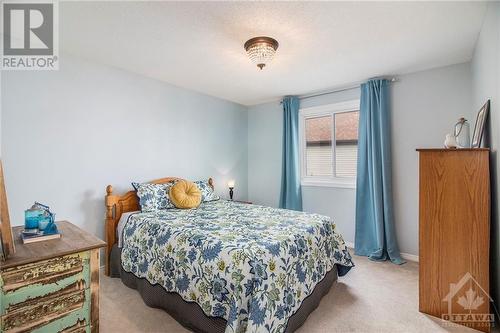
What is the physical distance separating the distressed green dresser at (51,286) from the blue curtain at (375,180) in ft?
10.5

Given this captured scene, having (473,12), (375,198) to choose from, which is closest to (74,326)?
(375,198)

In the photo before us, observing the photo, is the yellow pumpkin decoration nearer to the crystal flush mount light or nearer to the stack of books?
the stack of books

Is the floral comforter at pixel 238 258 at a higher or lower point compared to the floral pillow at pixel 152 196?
lower

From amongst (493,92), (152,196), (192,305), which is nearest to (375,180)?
(493,92)

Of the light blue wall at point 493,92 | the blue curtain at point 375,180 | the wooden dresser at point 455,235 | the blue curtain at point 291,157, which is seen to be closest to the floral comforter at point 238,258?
the wooden dresser at point 455,235

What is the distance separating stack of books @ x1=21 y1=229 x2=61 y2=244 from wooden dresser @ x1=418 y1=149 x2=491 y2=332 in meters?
2.75

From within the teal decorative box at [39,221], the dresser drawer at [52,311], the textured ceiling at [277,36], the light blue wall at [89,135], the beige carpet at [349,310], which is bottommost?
the beige carpet at [349,310]

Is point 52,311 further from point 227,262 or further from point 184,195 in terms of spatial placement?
point 184,195

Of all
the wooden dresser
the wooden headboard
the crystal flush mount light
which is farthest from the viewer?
the wooden headboard

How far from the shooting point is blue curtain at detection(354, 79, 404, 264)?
3.23 m

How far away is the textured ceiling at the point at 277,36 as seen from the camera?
73.2 inches

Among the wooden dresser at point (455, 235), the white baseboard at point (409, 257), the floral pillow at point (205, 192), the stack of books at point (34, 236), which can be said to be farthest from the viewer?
the floral pillow at point (205, 192)

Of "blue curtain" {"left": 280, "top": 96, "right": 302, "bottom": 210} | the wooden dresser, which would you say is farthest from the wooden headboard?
the wooden dresser

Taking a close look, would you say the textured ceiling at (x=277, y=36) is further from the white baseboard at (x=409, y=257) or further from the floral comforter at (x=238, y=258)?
the white baseboard at (x=409, y=257)
